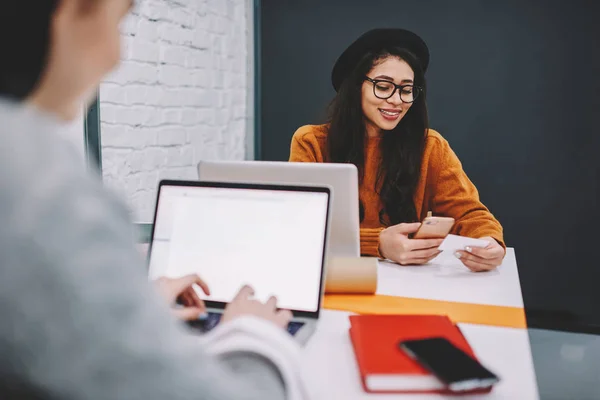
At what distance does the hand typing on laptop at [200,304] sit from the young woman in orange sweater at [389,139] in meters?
1.01

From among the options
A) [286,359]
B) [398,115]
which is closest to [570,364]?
[398,115]

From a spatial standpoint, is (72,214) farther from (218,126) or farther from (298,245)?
(218,126)

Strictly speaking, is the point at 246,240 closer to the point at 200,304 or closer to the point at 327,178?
the point at 200,304

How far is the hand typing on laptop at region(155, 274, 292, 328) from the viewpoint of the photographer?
0.73 meters

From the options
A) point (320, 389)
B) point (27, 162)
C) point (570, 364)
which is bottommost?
point (570, 364)

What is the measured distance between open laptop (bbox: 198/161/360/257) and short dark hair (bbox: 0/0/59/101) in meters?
0.74

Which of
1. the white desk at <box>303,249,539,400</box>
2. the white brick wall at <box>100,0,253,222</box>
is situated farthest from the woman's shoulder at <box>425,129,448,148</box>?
the white brick wall at <box>100,0,253,222</box>

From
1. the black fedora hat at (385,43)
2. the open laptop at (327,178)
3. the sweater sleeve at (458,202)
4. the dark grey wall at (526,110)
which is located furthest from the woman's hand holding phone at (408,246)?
the dark grey wall at (526,110)

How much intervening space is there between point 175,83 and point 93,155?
0.57m

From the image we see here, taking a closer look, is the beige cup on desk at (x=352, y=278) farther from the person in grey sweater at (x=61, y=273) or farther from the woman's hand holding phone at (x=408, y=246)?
the person in grey sweater at (x=61, y=273)

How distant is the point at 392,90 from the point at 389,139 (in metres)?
0.18

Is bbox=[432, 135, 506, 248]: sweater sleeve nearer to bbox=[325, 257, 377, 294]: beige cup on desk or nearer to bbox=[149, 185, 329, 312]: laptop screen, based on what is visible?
bbox=[325, 257, 377, 294]: beige cup on desk

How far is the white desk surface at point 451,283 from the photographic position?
1.09 metres

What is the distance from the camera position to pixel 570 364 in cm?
168
